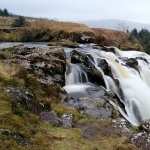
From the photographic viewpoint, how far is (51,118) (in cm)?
2623

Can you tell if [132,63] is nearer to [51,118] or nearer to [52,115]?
[52,115]

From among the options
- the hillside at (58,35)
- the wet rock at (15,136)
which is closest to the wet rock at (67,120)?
the wet rock at (15,136)

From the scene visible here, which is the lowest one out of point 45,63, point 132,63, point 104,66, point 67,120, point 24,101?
point 67,120

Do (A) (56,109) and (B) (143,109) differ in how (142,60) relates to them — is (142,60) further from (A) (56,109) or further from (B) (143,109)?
(A) (56,109)

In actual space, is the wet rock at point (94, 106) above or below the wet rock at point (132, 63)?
below

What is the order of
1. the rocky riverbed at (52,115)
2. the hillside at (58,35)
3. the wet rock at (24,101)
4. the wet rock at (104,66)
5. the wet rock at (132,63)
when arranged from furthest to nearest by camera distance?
the hillside at (58,35) → the wet rock at (132,63) → the wet rock at (104,66) → the wet rock at (24,101) → the rocky riverbed at (52,115)

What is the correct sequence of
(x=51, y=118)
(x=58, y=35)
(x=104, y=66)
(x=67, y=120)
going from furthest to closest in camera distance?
1. (x=58, y=35)
2. (x=104, y=66)
3. (x=67, y=120)
4. (x=51, y=118)

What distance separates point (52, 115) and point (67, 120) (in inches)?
38.9

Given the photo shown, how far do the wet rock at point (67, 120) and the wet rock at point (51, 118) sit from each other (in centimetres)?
33

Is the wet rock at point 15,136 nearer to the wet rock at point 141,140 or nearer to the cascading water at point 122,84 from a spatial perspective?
the wet rock at point 141,140

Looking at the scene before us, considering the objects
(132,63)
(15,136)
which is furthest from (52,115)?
(132,63)

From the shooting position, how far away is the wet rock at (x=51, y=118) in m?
25.5

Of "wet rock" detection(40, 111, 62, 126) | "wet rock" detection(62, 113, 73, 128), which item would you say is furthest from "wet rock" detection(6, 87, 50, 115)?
"wet rock" detection(62, 113, 73, 128)

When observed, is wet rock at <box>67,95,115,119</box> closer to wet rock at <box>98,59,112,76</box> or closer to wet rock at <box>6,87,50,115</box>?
wet rock at <box>6,87,50,115</box>
